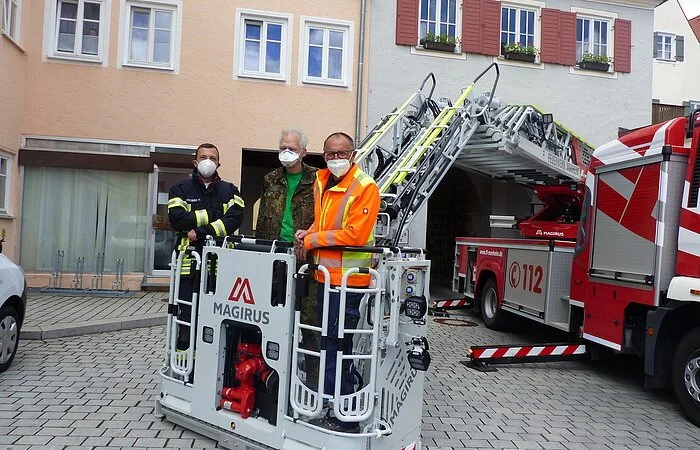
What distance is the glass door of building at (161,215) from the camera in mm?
11445

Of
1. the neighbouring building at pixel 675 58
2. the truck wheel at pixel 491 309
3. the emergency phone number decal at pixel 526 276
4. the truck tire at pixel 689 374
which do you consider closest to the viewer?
the truck tire at pixel 689 374

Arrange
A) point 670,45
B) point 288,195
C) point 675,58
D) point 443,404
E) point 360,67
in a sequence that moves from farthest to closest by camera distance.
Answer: point 670,45 < point 675,58 < point 360,67 < point 443,404 < point 288,195

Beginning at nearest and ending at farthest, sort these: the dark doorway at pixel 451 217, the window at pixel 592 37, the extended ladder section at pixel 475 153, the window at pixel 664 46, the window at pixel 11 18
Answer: the extended ladder section at pixel 475 153 < the window at pixel 11 18 < the window at pixel 592 37 < the dark doorway at pixel 451 217 < the window at pixel 664 46

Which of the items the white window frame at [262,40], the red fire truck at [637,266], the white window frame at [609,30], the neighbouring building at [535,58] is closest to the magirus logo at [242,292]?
the red fire truck at [637,266]

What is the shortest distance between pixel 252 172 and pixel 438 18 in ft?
19.4

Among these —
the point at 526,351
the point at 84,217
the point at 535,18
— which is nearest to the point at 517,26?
the point at 535,18

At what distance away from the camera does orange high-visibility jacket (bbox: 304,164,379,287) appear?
3643 millimetres

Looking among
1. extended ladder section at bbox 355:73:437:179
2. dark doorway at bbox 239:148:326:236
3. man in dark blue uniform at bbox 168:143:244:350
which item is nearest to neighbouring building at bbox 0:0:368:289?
dark doorway at bbox 239:148:326:236

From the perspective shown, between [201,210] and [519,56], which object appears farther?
[519,56]

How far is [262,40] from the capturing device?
11.9 m

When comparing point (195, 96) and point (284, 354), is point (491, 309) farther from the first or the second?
point (195, 96)

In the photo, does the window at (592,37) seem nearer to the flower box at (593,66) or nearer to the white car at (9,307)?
the flower box at (593,66)

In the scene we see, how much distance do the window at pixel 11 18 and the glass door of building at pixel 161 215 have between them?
142 inches

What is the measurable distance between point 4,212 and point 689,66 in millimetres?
29249
